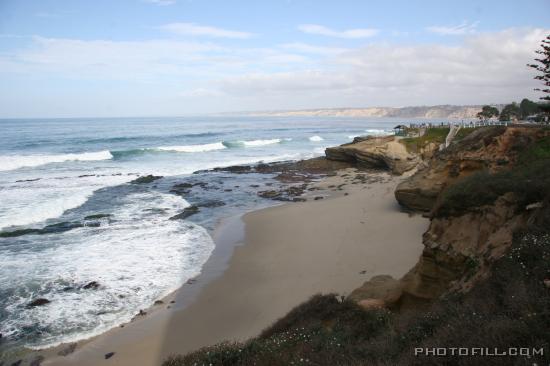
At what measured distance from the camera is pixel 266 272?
11523 millimetres

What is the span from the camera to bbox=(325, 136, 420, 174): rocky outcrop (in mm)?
27539

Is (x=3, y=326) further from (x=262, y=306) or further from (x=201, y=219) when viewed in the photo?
(x=201, y=219)

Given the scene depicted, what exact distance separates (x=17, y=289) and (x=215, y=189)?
15546 millimetres

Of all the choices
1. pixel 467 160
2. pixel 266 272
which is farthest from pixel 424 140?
pixel 266 272

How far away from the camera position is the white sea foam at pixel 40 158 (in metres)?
35.8

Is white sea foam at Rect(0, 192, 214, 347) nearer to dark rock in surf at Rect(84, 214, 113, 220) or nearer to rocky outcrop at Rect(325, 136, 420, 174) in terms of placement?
dark rock in surf at Rect(84, 214, 113, 220)

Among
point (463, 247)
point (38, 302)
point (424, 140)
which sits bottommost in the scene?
point (38, 302)

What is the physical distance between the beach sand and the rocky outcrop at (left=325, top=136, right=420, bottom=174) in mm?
9922

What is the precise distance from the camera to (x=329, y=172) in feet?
102

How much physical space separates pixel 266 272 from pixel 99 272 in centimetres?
479

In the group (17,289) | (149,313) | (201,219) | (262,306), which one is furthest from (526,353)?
(201,219)

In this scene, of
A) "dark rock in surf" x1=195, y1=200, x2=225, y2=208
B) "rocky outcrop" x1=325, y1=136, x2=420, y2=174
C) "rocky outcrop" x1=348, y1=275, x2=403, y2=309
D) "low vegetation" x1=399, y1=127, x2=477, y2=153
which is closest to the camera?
"rocky outcrop" x1=348, y1=275, x2=403, y2=309

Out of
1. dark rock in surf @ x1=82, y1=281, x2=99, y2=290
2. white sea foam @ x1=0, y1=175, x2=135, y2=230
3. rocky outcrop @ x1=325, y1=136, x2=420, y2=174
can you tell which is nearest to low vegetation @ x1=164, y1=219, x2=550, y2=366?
dark rock in surf @ x1=82, y1=281, x2=99, y2=290

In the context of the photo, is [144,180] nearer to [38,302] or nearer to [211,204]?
[211,204]
